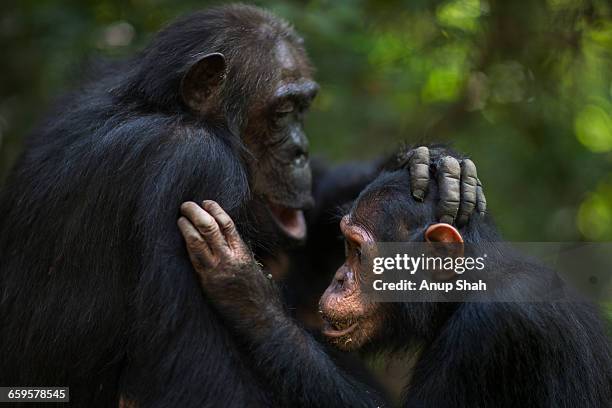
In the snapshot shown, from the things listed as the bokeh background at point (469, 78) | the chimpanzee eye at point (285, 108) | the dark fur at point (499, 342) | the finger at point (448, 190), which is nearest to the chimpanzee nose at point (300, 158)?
the chimpanzee eye at point (285, 108)

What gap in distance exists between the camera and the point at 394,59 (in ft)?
28.2

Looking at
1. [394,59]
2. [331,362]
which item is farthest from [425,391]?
[394,59]

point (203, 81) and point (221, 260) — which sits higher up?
point (203, 81)

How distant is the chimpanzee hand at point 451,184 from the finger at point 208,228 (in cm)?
107

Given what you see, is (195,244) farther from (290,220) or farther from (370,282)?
(290,220)

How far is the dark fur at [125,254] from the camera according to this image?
440cm

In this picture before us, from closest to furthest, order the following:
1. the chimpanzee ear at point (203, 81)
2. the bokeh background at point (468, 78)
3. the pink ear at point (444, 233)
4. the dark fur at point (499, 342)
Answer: the dark fur at point (499, 342) → the pink ear at point (444, 233) → the chimpanzee ear at point (203, 81) → the bokeh background at point (468, 78)

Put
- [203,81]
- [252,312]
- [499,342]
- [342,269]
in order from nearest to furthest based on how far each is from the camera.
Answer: [499,342]
[252,312]
[342,269]
[203,81]

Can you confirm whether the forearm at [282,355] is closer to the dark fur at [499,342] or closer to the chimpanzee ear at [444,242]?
the dark fur at [499,342]

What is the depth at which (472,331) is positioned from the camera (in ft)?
14.5

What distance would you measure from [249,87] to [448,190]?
1391mm

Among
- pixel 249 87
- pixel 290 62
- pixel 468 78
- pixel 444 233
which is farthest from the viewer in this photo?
pixel 468 78

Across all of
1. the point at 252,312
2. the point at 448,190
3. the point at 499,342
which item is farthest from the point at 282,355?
the point at 448,190

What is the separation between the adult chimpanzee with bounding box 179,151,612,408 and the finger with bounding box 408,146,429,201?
0.21ft
